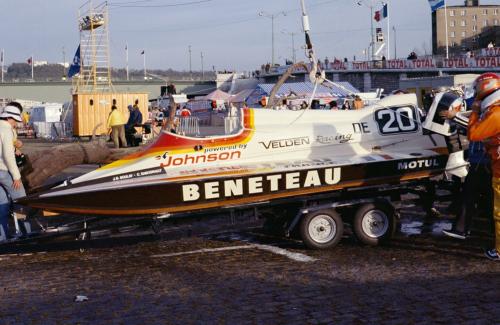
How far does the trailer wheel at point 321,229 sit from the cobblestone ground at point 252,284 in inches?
5.6

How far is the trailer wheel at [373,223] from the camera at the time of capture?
9195 mm

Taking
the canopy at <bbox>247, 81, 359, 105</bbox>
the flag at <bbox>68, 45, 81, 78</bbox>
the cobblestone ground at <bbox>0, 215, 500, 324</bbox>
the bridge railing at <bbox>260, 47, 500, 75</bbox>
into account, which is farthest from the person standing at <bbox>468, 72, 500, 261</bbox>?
the flag at <bbox>68, 45, 81, 78</bbox>

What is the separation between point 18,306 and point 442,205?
→ 7.52 m

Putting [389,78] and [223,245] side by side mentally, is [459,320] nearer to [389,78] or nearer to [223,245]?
[223,245]

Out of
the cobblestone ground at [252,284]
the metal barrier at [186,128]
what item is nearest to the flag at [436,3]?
the metal barrier at [186,128]

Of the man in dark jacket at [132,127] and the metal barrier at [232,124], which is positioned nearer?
the metal barrier at [232,124]

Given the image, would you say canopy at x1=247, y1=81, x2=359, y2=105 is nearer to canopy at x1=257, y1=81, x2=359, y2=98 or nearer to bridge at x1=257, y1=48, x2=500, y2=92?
canopy at x1=257, y1=81, x2=359, y2=98

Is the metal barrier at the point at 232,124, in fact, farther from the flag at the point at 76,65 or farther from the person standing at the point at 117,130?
the flag at the point at 76,65

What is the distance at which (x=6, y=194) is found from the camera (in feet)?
31.1

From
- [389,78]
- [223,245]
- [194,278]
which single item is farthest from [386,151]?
[389,78]

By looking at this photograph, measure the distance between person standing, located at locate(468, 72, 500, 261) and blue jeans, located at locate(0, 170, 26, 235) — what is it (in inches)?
231

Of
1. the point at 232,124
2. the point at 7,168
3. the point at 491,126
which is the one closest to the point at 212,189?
the point at 232,124

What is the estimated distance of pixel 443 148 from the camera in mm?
9977

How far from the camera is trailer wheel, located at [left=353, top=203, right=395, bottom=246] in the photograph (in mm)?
9195
